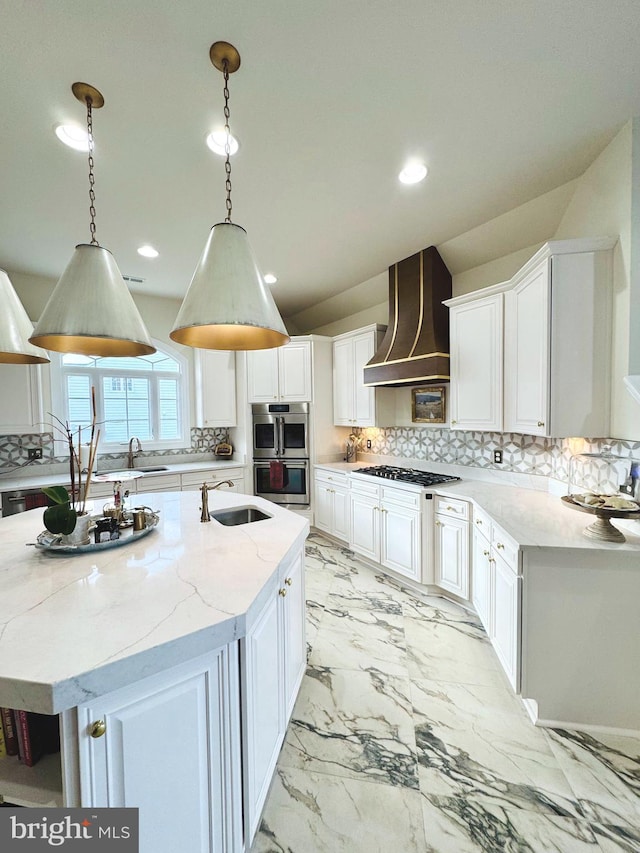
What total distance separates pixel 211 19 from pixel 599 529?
2715mm

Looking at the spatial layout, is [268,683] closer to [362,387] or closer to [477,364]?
[477,364]

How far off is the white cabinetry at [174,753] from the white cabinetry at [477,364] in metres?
2.45

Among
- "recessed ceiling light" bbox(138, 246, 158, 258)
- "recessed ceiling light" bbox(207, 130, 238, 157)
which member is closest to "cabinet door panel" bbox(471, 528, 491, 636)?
"recessed ceiling light" bbox(207, 130, 238, 157)

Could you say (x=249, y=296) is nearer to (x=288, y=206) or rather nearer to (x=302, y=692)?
(x=288, y=206)

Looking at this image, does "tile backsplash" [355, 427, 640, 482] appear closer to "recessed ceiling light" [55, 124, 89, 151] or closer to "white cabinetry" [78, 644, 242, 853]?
"white cabinetry" [78, 644, 242, 853]

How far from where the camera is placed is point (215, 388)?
4.41m

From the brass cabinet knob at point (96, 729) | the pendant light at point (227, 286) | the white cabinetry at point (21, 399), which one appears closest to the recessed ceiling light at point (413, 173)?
the pendant light at point (227, 286)

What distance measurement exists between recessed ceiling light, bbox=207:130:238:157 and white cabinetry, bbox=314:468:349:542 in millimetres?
2875

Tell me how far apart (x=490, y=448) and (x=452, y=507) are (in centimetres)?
76

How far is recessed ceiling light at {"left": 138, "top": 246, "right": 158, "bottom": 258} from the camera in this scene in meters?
3.03

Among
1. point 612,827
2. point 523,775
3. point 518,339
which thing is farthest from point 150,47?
point 612,827

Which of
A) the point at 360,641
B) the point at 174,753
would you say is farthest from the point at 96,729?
the point at 360,641

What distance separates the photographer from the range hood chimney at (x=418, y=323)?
3.03m

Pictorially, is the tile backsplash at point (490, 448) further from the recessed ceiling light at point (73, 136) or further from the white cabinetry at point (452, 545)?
the recessed ceiling light at point (73, 136)
